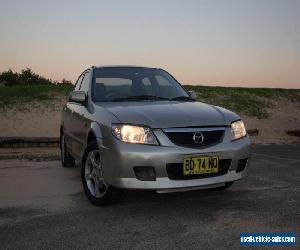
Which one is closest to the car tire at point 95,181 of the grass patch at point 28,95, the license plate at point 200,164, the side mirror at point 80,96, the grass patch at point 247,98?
the side mirror at point 80,96

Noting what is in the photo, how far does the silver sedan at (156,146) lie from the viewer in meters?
4.38

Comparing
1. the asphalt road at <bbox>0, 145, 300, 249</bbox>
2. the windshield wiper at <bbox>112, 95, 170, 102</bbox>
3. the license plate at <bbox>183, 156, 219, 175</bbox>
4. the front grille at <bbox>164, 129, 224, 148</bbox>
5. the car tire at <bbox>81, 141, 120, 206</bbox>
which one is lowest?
the asphalt road at <bbox>0, 145, 300, 249</bbox>

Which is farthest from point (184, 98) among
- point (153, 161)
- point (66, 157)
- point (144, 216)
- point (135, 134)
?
point (66, 157)

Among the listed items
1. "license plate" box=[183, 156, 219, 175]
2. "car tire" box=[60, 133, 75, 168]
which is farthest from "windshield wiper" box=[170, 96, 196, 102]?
"car tire" box=[60, 133, 75, 168]

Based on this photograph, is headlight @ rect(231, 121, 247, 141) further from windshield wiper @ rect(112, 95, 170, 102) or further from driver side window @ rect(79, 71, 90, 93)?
driver side window @ rect(79, 71, 90, 93)

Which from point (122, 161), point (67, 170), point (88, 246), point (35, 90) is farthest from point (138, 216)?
point (35, 90)

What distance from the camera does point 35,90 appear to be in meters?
28.1

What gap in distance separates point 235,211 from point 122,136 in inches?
56.4

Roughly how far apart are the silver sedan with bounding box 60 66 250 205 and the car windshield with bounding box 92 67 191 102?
4 centimetres

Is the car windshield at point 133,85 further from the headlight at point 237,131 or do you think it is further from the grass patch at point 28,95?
the grass patch at point 28,95

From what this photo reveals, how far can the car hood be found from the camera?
4543mm

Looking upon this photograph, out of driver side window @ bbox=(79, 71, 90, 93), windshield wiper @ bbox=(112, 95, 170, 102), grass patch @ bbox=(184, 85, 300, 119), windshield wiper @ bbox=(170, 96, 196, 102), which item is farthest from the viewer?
grass patch @ bbox=(184, 85, 300, 119)

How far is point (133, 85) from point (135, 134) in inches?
63.6

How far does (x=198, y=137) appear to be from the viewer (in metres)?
4.50
